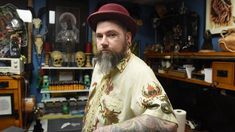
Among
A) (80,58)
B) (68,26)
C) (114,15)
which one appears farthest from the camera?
(68,26)

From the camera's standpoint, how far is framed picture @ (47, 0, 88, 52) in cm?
291

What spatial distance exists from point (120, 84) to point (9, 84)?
179 cm

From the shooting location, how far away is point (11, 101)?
2170mm

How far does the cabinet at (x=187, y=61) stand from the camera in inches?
66.5

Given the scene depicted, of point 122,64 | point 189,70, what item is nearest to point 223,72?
point 189,70

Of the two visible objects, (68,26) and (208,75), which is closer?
(208,75)

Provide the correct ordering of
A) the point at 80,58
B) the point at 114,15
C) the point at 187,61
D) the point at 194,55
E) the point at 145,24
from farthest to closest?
the point at 145,24
the point at 80,58
the point at 187,61
the point at 194,55
the point at 114,15

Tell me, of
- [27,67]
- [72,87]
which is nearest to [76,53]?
[72,87]

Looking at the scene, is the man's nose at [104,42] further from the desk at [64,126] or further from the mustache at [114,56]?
the desk at [64,126]

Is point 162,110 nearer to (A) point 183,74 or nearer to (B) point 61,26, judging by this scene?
(A) point 183,74

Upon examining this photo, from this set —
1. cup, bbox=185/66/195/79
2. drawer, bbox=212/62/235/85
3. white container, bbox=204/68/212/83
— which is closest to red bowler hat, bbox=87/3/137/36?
drawer, bbox=212/62/235/85

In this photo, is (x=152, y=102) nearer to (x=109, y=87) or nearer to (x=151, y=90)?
(x=151, y=90)

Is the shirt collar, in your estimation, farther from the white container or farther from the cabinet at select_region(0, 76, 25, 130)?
the cabinet at select_region(0, 76, 25, 130)

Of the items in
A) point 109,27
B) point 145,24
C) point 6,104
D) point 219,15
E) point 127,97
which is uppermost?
point 145,24
